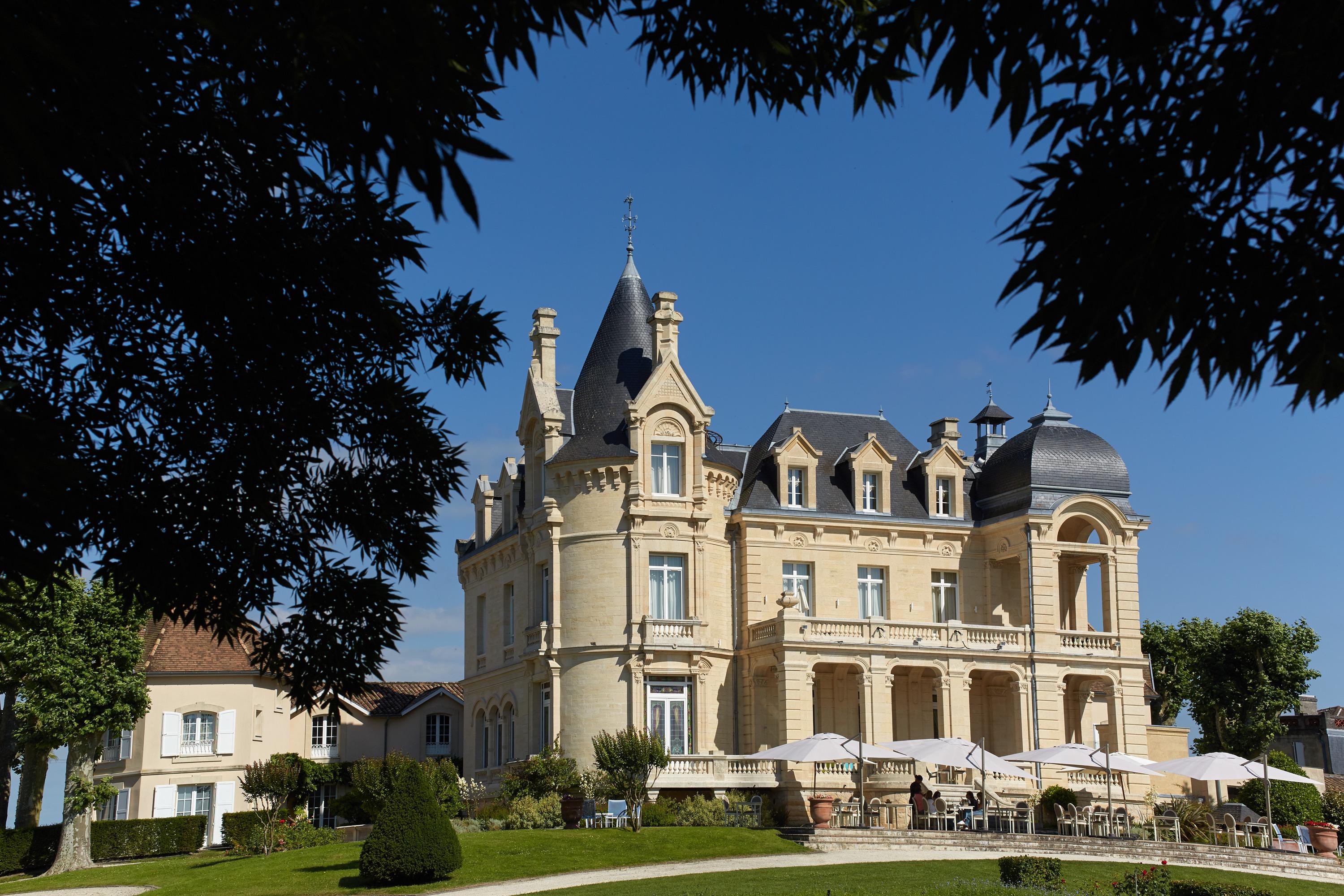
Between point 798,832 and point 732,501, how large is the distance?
13.0 m

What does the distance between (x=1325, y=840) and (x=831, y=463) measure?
18.6m

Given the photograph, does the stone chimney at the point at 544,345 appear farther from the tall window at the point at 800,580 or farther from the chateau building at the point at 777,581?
the tall window at the point at 800,580

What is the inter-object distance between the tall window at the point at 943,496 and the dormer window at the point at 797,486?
14.7 ft

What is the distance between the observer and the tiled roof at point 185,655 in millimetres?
51062

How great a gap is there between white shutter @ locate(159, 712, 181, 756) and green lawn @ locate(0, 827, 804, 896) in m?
14.6

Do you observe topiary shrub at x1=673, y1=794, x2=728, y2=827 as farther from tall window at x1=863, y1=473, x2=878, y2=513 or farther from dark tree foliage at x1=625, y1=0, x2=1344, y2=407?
dark tree foliage at x1=625, y1=0, x2=1344, y2=407

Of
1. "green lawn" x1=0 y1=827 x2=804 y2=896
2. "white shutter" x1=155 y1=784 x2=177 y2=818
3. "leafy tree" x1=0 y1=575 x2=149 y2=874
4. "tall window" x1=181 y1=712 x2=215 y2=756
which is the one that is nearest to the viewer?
"green lawn" x1=0 y1=827 x2=804 y2=896

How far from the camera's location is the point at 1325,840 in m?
33.0

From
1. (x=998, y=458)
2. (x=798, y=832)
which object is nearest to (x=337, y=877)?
(x=798, y=832)

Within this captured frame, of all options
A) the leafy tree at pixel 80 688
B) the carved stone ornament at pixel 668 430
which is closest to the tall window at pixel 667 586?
the carved stone ornament at pixel 668 430

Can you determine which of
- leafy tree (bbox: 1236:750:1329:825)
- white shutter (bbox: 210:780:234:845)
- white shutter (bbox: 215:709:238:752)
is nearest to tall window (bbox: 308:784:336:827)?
white shutter (bbox: 210:780:234:845)

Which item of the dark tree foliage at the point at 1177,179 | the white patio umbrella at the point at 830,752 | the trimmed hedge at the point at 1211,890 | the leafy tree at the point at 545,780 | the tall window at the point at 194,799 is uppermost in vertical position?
the dark tree foliage at the point at 1177,179

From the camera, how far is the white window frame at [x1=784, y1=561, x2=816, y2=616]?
4325 centimetres

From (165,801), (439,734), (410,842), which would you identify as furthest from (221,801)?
(410,842)
